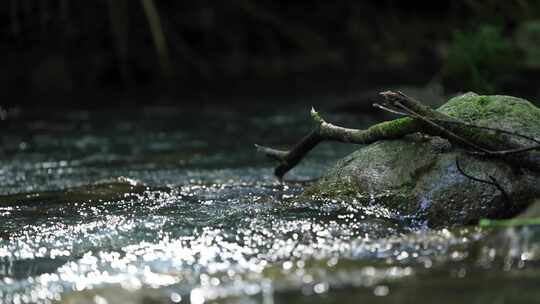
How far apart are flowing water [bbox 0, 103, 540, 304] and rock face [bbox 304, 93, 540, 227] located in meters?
0.13

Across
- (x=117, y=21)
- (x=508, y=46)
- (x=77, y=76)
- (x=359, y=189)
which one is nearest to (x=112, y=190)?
(x=359, y=189)

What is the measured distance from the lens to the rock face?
373cm

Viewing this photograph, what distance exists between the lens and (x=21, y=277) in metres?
3.15

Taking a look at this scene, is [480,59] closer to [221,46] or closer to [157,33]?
[157,33]

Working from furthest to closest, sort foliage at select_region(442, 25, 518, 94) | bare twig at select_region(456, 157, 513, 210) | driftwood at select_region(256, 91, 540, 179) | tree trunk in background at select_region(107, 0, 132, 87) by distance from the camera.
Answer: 1. tree trunk in background at select_region(107, 0, 132, 87)
2. foliage at select_region(442, 25, 518, 94)
3. driftwood at select_region(256, 91, 540, 179)
4. bare twig at select_region(456, 157, 513, 210)

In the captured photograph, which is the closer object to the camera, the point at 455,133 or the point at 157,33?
the point at 455,133

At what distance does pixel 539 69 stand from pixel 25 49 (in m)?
8.63

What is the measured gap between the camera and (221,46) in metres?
14.7

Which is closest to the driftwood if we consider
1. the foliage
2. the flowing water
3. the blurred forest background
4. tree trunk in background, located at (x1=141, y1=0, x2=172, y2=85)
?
the flowing water

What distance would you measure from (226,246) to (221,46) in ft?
38.0

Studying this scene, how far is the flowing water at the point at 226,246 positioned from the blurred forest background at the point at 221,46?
619 cm

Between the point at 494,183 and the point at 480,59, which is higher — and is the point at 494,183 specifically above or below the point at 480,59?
below

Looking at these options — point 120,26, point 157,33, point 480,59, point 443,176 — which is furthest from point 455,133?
point 120,26

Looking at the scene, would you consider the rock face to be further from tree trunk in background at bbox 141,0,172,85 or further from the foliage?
tree trunk in background at bbox 141,0,172,85
